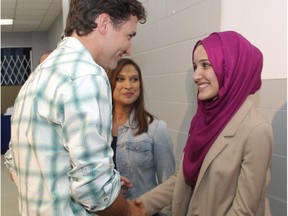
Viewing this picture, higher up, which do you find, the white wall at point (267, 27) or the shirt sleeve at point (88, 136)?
the white wall at point (267, 27)

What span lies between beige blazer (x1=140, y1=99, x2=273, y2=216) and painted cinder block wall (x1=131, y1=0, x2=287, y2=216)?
30cm

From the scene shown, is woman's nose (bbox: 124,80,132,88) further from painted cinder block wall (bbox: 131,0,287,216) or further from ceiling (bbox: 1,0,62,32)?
ceiling (bbox: 1,0,62,32)

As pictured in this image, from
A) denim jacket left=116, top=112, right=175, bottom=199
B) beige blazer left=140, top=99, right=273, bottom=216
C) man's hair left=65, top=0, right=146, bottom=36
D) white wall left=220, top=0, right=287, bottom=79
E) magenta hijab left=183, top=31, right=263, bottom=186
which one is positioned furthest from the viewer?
denim jacket left=116, top=112, right=175, bottom=199

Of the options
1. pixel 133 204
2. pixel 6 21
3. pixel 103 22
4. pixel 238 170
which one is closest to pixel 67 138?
pixel 103 22

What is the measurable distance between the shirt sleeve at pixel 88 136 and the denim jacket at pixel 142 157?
942 millimetres

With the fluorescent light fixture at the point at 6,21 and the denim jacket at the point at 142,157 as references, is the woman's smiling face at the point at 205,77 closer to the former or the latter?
the denim jacket at the point at 142,157

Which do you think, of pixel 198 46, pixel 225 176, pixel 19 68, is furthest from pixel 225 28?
pixel 19 68

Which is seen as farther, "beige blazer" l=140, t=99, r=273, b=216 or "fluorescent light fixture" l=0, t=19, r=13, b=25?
"fluorescent light fixture" l=0, t=19, r=13, b=25

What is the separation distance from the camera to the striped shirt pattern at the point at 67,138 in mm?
1024

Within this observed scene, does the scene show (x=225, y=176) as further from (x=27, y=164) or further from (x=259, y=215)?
(x=27, y=164)

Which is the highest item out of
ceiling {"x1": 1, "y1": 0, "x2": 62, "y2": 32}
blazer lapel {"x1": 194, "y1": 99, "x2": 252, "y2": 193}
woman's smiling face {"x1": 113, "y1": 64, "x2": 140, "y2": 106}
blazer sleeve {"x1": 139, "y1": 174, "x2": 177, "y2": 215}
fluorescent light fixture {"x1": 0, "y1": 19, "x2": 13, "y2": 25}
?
ceiling {"x1": 1, "y1": 0, "x2": 62, "y2": 32}

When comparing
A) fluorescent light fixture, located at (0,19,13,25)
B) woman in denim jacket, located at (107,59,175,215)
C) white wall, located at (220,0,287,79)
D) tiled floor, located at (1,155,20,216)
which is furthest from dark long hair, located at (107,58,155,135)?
fluorescent light fixture, located at (0,19,13,25)

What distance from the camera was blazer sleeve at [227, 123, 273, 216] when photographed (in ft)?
4.38

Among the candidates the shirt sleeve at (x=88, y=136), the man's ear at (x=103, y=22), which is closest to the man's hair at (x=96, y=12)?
the man's ear at (x=103, y=22)
